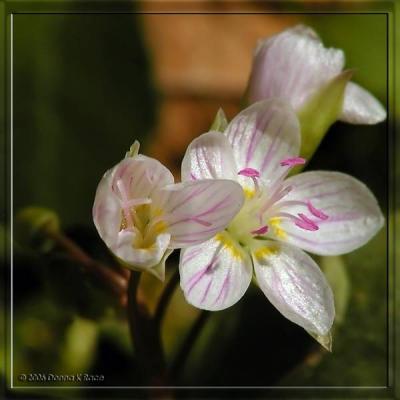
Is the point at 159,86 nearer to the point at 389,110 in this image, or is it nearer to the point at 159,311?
the point at 389,110

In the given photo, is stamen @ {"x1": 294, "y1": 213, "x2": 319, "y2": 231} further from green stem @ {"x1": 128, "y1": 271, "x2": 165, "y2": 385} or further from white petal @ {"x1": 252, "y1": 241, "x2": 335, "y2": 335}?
green stem @ {"x1": 128, "y1": 271, "x2": 165, "y2": 385}

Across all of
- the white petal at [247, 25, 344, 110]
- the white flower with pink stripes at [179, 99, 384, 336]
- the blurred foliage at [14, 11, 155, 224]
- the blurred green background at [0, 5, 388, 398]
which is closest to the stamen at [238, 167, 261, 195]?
the white flower with pink stripes at [179, 99, 384, 336]

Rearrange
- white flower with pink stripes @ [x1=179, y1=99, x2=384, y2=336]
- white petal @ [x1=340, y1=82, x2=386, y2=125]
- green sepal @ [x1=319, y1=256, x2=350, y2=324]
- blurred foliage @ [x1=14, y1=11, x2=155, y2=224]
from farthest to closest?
blurred foliage @ [x1=14, y1=11, x2=155, y2=224] < green sepal @ [x1=319, y1=256, x2=350, y2=324] < white petal @ [x1=340, y1=82, x2=386, y2=125] < white flower with pink stripes @ [x1=179, y1=99, x2=384, y2=336]

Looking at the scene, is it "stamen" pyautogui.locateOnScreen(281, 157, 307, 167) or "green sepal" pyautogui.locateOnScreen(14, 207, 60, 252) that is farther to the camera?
"green sepal" pyautogui.locateOnScreen(14, 207, 60, 252)

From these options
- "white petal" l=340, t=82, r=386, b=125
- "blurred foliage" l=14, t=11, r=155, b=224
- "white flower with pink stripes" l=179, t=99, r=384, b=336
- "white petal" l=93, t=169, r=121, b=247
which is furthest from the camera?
"blurred foliage" l=14, t=11, r=155, b=224

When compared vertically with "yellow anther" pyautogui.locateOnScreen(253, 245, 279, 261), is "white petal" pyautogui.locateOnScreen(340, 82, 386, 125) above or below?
above

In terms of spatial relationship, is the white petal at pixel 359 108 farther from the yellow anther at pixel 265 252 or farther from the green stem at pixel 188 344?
Answer: the green stem at pixel 188 344

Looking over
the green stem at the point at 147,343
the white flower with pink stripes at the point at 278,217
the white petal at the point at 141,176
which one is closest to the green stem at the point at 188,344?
the green stem at the point at 147,343

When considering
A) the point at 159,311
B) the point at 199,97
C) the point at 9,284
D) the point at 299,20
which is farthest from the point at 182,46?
the point at 159,311
